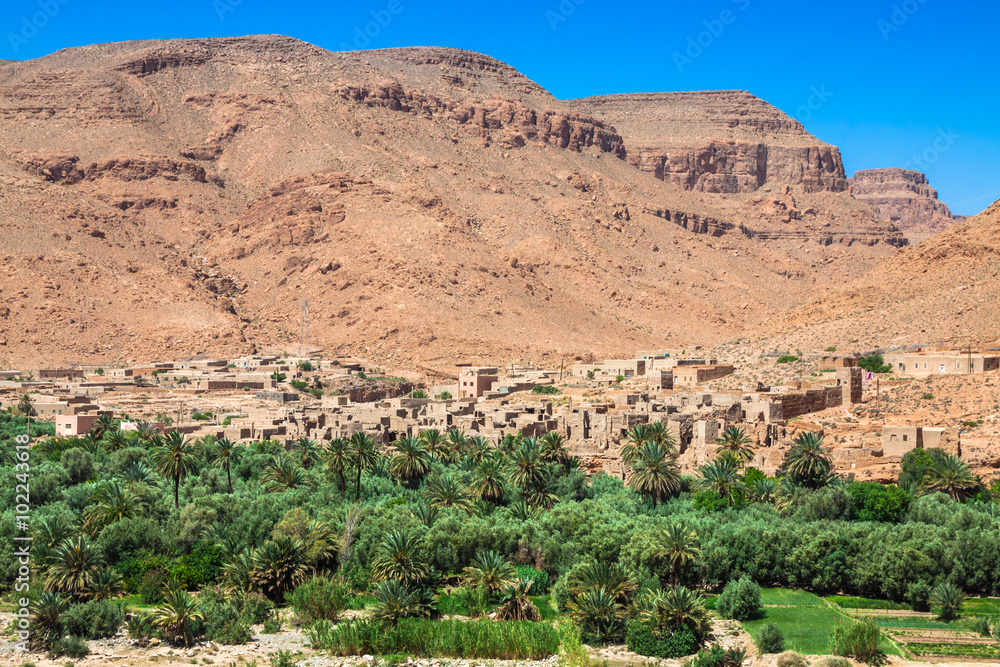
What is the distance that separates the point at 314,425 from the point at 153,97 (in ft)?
366

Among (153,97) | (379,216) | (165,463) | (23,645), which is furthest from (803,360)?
(153,97)

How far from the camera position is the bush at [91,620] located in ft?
107

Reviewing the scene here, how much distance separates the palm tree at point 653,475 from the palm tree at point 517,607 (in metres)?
9.31

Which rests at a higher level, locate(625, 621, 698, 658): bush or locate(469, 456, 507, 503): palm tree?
locate(469, 456, 507, 503): palm tree

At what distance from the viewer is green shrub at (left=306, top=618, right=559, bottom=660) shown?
31750mm

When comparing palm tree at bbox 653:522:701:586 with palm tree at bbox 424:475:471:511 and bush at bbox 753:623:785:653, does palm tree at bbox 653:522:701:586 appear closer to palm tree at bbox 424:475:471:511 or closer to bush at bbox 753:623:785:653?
bush at bbox 753:623:785:653

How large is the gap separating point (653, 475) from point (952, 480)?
10.2m

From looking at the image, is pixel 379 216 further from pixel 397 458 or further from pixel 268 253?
pixel 397 458

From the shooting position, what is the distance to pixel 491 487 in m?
44.2

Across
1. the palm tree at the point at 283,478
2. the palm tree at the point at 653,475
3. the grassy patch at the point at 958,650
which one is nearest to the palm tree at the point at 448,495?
the palm tree at the point at 283,478

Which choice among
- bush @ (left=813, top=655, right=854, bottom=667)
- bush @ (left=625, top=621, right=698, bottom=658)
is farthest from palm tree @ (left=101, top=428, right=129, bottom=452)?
bush @ (left=813, top=655, right=854, bottom=667)

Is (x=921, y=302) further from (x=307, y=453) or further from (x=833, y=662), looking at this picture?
(x=833, y=662)

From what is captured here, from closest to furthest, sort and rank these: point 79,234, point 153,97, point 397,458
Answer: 1. point 397,458
2. point 79,234
3. point 153,97

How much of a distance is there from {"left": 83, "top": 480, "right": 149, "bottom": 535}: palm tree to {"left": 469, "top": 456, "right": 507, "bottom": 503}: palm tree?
1158 cm
